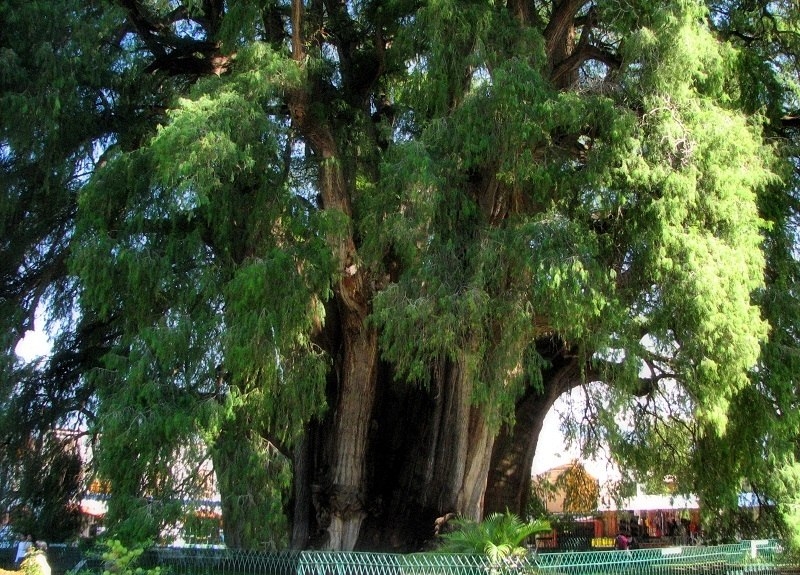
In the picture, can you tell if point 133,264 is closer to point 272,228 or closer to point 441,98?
point 272,228

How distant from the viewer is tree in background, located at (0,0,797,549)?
34.0 ft

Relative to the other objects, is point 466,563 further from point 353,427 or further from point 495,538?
point 353,427

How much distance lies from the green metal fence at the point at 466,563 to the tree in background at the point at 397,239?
0.77 m

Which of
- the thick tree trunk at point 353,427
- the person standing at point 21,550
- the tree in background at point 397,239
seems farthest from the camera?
the thick tree trunk at point 353,427

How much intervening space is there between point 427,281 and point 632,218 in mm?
2794

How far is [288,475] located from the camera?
11.4 meters

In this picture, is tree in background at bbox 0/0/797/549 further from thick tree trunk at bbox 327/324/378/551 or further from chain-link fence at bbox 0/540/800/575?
chain-link fence at bbox 0/540/800/575

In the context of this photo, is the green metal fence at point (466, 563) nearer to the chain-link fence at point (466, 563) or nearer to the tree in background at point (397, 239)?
the chain-link fence at point (466, 563)

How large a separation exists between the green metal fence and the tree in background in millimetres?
768

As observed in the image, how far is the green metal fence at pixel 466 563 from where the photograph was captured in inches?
342

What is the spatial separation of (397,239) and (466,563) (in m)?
4.12

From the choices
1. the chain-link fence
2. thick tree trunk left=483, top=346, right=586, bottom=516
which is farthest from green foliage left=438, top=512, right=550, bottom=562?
thick tree trunk left=483, top=346, right=586, bottom=516

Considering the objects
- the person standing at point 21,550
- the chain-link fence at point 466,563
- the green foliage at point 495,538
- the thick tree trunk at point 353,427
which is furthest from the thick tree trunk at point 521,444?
the person standing at point 21,550

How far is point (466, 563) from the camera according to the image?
8.68 meters
